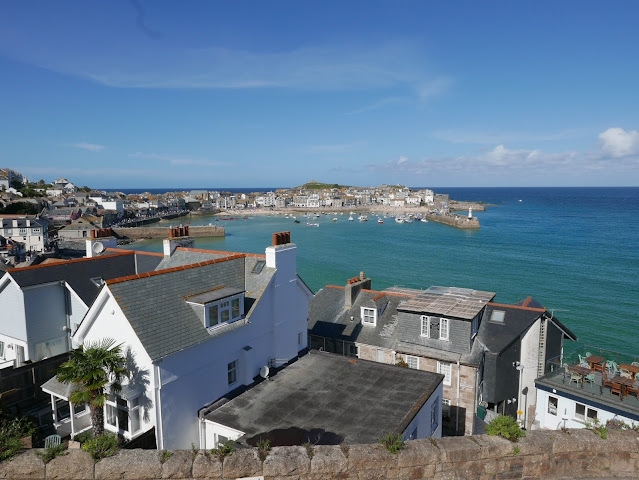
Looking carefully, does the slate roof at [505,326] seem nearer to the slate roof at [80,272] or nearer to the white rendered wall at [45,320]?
the slate roof at [80,272]

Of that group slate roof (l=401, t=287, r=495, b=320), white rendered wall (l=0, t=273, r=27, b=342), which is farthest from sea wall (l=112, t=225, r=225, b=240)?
white rendered wall (l=0, t=273, r=27, b=342)

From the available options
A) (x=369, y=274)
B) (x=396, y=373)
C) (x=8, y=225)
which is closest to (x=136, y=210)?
(x=8, y=225)

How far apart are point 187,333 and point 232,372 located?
2.76 m

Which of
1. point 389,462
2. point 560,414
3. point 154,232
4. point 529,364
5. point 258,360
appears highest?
point 389,462

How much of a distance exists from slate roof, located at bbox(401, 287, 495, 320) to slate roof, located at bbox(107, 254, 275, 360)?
9.37 meters

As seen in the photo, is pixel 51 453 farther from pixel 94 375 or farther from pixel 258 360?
pixel 258 360

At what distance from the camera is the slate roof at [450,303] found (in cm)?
2030

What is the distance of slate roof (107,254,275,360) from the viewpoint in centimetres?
1184

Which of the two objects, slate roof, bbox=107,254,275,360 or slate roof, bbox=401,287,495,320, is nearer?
slate roof, bbox=107,254,275,360

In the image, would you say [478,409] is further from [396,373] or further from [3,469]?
[3,469]

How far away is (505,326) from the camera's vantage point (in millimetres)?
21156

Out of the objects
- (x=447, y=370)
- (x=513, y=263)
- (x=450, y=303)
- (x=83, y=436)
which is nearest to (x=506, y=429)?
(x=83, y=436)

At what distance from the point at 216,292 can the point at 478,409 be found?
1426cm

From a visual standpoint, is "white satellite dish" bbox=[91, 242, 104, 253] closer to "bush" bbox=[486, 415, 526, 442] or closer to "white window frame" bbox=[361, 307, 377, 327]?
"white window frame" bbox=[361, 307, 377, 327]
